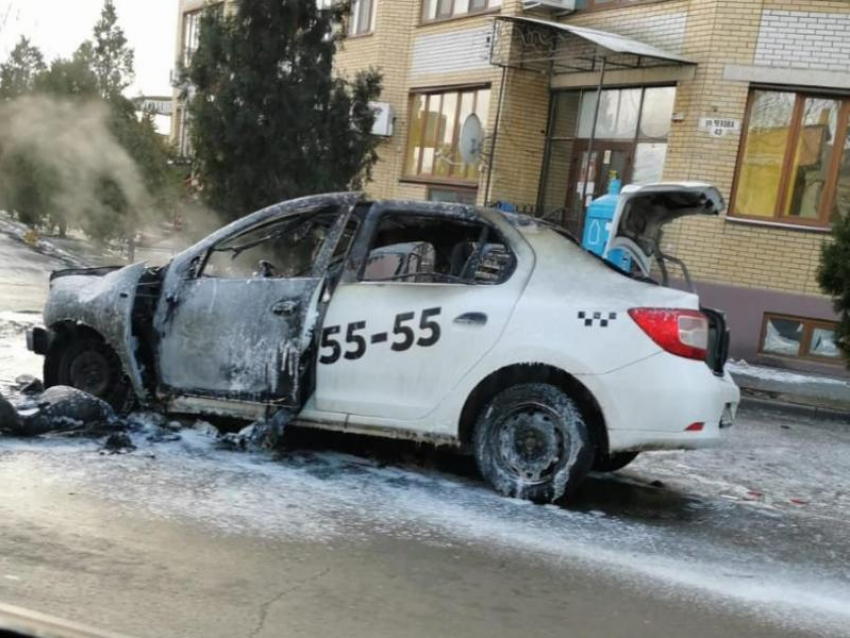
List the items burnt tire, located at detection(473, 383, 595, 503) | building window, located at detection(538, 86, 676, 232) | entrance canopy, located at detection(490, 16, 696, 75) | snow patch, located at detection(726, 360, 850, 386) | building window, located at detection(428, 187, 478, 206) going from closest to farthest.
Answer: burnt tire, located at detection(473, 383, 595, 503), snow patch, located at detection(726, 360, 850, 386), entrance canopy, located at detection(490, 16, 696, 75), building window, located at detection(538, 86, 676, 232), building window, located at detection(428, 187, 478, 206)

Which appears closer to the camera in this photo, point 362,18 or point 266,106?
point 266,106

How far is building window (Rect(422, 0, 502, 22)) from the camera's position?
1571 centimetres

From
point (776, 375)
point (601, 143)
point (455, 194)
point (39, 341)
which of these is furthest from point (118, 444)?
point (455, 194)

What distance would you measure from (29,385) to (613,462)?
4363mm

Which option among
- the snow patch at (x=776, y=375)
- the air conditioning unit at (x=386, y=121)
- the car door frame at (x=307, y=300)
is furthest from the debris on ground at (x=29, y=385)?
the air conditioning unit at (x=386, y=121)

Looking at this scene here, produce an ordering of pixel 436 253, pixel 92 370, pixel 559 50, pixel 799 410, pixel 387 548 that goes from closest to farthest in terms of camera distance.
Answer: pixel 387 548 → pixel 436 253 → pixel 92 370 → pixel 799 410 → pixel 559 50

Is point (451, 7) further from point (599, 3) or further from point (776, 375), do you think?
point (776, 375)

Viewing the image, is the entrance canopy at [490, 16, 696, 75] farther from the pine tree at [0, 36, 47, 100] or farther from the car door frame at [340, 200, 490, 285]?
the pine tree at [0, 36, 47, 100]

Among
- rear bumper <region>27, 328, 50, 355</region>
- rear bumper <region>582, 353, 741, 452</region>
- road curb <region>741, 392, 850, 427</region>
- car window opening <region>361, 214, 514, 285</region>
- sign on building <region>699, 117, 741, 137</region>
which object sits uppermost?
sign on building <region>699, 117, 741, 137</region>

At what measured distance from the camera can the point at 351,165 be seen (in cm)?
1089

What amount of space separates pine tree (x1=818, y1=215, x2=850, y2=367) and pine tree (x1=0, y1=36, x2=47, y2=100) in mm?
18590

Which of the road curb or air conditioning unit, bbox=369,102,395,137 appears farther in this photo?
air conditioning unit, bbox=369,102,395,137

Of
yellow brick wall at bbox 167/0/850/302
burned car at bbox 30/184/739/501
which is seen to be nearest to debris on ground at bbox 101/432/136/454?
burned car at bbox 30/184/739/501

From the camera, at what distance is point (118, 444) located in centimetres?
541
